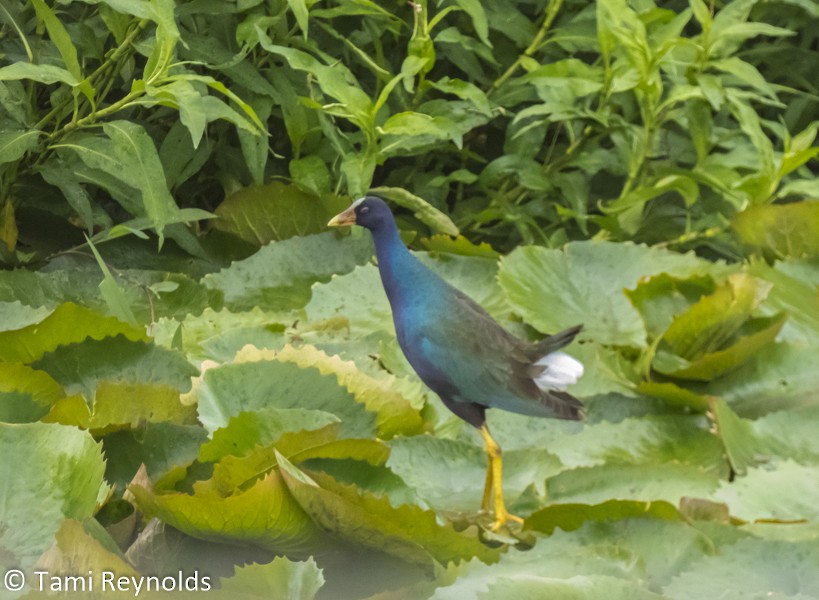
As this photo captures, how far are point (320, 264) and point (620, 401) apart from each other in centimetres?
47

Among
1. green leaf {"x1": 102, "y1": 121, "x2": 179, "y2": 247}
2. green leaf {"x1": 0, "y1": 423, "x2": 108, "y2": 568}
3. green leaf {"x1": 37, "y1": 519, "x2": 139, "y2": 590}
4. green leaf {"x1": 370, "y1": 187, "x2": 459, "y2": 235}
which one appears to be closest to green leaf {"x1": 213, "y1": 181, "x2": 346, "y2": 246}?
green leaf {"x1": 370, "y1": 187, "x2": 459, "y2": 235}

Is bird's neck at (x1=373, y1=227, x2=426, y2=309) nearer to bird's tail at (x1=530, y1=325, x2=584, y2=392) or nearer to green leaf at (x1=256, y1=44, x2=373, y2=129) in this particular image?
bird's tail at (x1=530, y1=325, x2=584, y2=392)

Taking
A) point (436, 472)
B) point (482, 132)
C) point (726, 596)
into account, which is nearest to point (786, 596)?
point (726, 596)

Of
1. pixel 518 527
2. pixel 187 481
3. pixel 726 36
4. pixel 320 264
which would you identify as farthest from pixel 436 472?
pixel 726 36

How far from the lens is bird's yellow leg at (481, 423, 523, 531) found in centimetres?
94

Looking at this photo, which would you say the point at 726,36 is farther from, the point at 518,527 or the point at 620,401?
the point at 518,527

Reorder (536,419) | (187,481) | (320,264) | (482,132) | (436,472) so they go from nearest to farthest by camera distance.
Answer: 1. (187,481)
2. (436,472)
3. (536,419)
4. (320,264)
5. (482,132)

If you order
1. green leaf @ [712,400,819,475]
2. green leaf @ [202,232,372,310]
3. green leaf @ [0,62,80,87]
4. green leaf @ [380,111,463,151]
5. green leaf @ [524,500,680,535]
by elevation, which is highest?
green leaf @ [0,62,80,87]

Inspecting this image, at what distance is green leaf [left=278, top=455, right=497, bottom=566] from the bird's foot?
0.10m

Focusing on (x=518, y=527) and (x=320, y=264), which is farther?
(x=320, y=264)

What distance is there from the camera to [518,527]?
36.8 inches

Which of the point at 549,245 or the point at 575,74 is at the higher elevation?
the point at 575,74

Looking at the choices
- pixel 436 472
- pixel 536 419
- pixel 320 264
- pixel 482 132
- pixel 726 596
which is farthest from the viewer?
pixel 482 132

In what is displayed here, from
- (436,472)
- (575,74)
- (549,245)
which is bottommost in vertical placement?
(549,245)
